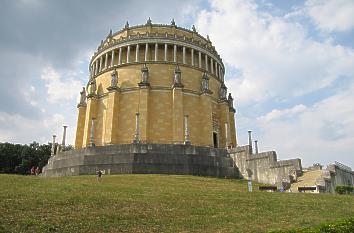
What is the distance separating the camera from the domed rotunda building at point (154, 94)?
42219 mm

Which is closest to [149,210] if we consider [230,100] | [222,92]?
[222,92]

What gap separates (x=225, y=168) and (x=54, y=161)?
18861mm

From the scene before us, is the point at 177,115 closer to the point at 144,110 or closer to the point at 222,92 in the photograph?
the point at 144,110

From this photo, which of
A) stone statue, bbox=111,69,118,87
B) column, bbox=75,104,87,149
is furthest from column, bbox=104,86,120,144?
column, bbox=75,104,87,149

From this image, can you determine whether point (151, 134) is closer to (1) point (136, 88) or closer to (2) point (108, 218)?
(1) point (136, 88)

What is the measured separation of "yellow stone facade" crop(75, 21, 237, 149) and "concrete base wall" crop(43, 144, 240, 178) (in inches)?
292

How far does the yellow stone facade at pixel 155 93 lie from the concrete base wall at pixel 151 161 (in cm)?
741

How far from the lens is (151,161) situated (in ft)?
103

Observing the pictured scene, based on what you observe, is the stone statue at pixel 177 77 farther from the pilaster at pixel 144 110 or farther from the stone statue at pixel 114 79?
the stone statue at pixel 114 79

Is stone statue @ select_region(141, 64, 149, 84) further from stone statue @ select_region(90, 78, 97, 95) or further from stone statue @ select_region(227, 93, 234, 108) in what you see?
stone statue @ select_region(227, 93, 234, 108)

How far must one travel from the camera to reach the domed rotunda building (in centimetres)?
4222

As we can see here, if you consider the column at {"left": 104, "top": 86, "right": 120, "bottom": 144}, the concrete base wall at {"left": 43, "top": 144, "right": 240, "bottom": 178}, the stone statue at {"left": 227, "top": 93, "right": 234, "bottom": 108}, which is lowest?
the concrete base wall at {"left": 43, "top": 144, "right": 240, "bottom": 178}

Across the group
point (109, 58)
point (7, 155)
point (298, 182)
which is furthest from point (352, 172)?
point (7, 155)

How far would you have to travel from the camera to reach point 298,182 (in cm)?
2909
